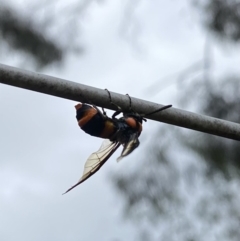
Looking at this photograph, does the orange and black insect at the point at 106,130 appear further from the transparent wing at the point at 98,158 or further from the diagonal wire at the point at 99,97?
the diagonal wire at the point at 99,97

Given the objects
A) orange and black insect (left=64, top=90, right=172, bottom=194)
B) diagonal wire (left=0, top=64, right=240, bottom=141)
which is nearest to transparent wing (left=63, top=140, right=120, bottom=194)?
orange and black insect (left=64, top=90, right=172, bottom=194)

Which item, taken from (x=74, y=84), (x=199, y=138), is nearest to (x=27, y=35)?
(x=199, y=138)

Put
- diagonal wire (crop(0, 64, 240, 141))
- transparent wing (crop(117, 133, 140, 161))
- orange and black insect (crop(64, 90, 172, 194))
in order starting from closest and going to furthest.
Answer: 1. diagonal wire (crop(0, 64, 240, 141))
2. orange and black insect (crop(64, 90, 172, 194))
3. transparent wing (crop(117, 133, 140, 161))

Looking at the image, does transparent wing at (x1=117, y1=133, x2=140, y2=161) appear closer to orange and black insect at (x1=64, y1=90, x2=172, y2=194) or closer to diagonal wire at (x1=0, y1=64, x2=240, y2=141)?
orange and black insect at (x1=64, y1=90, x2=172, y2=194)

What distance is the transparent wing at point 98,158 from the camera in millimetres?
3268

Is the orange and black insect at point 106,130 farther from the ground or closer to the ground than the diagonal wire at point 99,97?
farther from the ground

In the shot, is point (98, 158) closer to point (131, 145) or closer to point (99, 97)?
point (131, 145)

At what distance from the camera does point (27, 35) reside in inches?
344

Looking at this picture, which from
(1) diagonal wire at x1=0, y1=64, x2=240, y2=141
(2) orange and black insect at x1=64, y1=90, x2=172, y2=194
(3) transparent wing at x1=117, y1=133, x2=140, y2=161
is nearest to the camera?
(1) diagonal wire at x1=0, y1=64, x2=240, y2=141

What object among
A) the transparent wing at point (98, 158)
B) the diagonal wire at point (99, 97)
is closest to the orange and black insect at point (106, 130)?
the transparent wing at point (98, 158)

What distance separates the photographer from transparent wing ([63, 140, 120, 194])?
3268 millimetres

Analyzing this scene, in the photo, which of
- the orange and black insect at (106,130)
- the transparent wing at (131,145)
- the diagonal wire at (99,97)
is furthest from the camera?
the transparent wing at (131,145)

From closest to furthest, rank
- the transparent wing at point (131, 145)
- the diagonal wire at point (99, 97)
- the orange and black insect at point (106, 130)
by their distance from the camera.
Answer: the diagonal wire at point (99, 97)
the orange and black insect at point (106, 130)
the transparent wing at point (131, 145)

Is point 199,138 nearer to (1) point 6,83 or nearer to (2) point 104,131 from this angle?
(2) point 104,131
